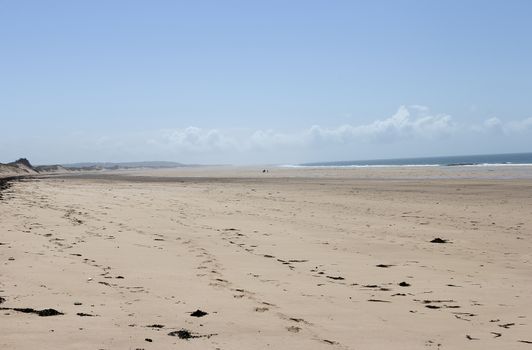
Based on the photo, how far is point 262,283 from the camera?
264 inches

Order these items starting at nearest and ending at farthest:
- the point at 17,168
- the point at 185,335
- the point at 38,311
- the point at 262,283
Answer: the point at 185,335, the point at 38,311, the point at 262,283, the point at 17,168

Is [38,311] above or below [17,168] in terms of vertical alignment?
below

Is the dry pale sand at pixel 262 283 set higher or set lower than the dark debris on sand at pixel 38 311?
lower

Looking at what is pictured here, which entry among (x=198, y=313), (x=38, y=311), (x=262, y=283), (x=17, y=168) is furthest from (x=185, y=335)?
(x=17, y=168)

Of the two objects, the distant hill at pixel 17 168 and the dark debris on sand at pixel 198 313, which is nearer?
the dark debris on sand at pixel 198 313

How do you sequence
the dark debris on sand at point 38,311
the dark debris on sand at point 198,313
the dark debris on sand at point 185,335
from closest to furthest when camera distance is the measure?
the dark debris on sand at point 185,335, the dark debris on sand at point 38,311, the dark debris on sand at point 198,313

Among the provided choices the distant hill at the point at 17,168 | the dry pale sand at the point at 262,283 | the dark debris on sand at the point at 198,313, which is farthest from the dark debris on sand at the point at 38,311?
the distant hill at the point at 17,168

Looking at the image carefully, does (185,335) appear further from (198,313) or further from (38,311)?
(38,311)

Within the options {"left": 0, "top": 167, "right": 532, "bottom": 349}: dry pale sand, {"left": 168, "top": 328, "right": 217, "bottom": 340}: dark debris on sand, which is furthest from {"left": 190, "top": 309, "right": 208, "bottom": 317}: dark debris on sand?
{"left": 168, "top": 328, "right": 217, "bottom": 340}: dark debris on sand

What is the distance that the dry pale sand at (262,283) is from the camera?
4.57m

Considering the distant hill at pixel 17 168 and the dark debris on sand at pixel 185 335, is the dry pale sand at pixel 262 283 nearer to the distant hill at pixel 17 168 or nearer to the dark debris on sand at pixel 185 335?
the dark debris on sand at pixel 185 335

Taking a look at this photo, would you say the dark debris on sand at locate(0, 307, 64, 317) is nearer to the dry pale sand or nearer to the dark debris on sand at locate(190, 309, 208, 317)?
the dry pale sand

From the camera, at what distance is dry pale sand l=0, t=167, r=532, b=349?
457cm

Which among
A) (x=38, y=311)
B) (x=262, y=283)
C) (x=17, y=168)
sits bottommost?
(x=262, y=283)
